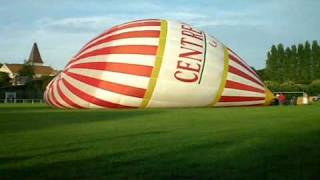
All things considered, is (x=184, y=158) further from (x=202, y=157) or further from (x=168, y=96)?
(x=168, y=96)

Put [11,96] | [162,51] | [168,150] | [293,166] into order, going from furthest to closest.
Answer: [11,96], [162,51], [168,150], [293,166]

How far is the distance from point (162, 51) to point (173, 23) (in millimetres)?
2598

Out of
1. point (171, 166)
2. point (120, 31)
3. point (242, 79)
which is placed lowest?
point (171, 166)

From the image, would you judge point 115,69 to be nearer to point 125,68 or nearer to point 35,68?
point 125,68

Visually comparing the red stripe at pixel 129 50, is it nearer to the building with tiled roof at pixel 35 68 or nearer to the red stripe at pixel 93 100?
the red stripe at pixel 93 100

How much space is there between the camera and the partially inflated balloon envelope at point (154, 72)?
990 inches

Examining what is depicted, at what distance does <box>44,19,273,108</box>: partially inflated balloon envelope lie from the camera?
2516 centimetres

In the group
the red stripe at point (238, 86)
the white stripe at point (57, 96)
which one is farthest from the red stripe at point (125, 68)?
the red stripe at point (238, 86)

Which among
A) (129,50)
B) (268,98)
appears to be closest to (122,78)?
(129,50)

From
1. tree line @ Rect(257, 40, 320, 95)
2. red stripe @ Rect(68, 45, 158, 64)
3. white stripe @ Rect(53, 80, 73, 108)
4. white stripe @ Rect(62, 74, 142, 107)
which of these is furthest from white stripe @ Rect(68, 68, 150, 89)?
tree line @ Rect(257, 40, 320, 95)

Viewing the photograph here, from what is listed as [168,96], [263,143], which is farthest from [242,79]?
[263,143]

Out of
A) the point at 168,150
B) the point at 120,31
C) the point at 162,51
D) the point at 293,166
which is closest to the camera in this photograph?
the point at 293,166

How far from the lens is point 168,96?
25.7 metres

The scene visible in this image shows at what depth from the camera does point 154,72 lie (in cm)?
2503
